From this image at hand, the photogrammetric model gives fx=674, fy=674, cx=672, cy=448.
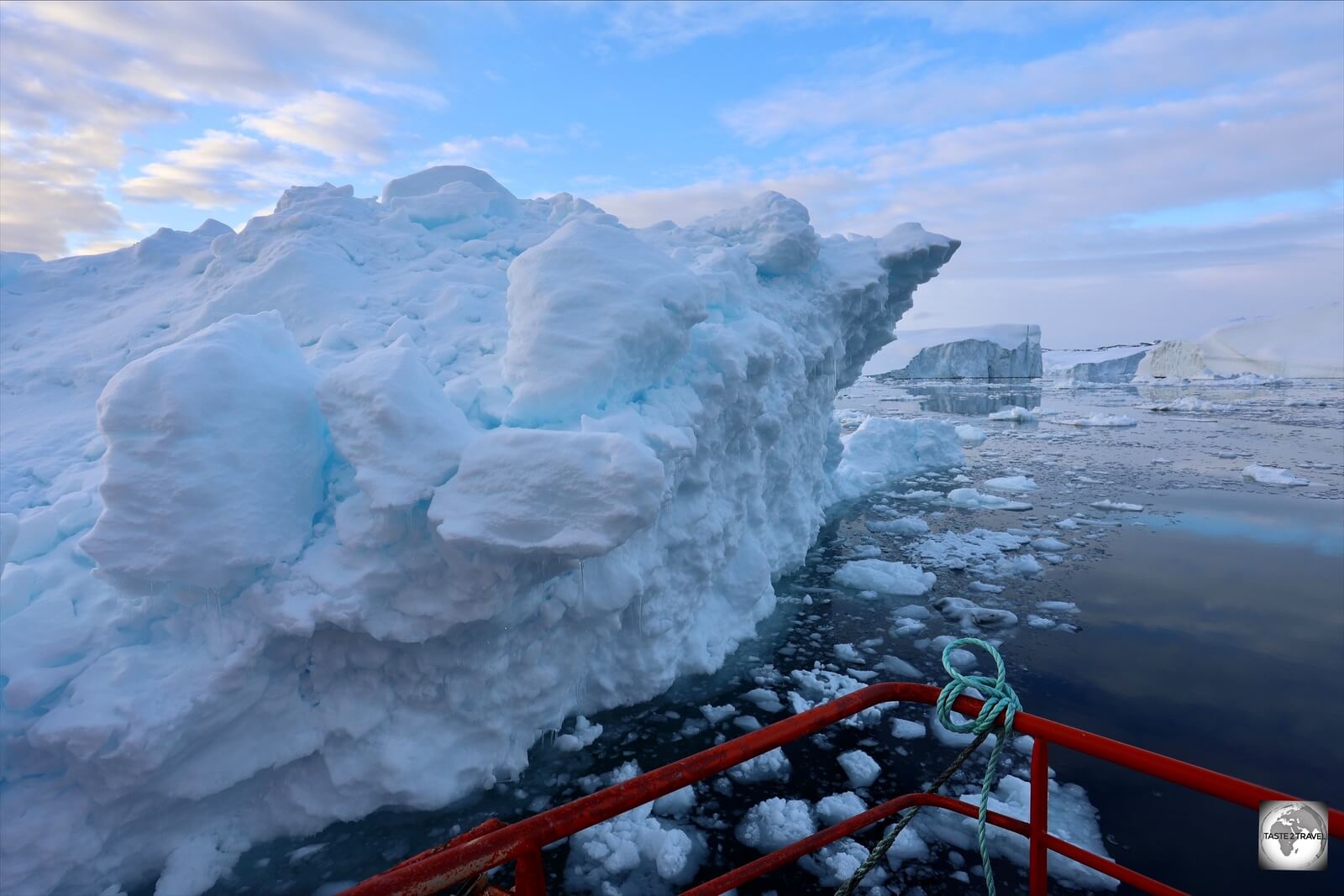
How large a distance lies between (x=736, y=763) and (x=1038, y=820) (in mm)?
1055

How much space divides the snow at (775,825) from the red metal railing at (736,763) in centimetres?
170

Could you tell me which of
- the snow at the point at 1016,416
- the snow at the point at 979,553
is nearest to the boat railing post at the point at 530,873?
the snow at the point at 979,553

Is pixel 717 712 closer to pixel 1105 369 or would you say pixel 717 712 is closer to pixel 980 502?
pixel 980 502

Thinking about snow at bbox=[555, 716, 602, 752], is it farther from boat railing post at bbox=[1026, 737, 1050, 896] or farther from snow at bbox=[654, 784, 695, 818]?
boat railing post at bbox=[1026, 737, 1050, 896]

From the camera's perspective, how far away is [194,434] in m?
3.56

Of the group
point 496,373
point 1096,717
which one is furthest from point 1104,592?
point 496,373

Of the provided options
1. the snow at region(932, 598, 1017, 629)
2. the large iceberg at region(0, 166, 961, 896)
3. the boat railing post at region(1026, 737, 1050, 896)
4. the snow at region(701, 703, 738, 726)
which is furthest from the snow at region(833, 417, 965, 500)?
the boat railing post at region(1026, 737, 1050, 896)

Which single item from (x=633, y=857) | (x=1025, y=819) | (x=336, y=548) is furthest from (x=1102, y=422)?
(x=336, y=548)

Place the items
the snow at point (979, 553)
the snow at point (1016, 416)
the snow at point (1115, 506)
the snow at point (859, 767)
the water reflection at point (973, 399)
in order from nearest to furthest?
the snow at point (859, 767), the snow at point (979, 553), the snow at point (1115, 506), the snow at point (1016, 416), the water reflection at point (973, 399)

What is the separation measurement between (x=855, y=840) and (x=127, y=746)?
370cm

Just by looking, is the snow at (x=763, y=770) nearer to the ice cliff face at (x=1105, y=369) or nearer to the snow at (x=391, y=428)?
the snow at (x=391, y=428)

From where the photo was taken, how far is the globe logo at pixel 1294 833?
4.88 feet

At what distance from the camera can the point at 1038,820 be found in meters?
2.06

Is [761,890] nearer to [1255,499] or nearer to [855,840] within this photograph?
[855,840]
